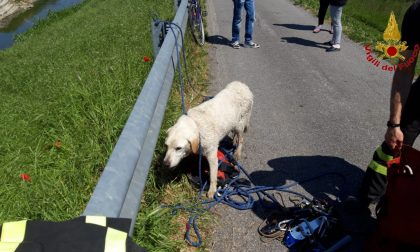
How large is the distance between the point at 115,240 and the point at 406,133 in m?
2.85

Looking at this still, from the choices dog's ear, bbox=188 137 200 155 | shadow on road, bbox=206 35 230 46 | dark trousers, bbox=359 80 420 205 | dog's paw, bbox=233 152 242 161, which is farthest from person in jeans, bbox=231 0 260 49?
dark trousers, bbox=359 80 420 205

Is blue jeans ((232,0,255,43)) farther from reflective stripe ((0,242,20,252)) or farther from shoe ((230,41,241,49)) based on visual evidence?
reflective stripe ((0,242,20,252))

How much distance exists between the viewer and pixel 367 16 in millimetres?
12625

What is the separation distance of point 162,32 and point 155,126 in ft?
6.75

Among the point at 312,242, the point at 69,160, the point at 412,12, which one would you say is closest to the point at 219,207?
the point at 312,242

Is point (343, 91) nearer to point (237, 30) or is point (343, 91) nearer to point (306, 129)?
point (306, 129)

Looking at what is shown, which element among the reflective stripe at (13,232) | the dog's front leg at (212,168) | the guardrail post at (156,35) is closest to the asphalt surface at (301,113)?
the dog's front leg at (212,168)

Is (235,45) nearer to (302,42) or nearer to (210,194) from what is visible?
(302,42)

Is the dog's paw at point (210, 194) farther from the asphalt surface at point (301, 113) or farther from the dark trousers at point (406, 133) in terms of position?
the dark trousers at point (406, 133)

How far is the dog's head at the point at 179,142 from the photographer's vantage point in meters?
3.37

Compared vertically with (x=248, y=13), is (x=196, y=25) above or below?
below

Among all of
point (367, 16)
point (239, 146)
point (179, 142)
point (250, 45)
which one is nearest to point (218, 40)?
point (250, 45)

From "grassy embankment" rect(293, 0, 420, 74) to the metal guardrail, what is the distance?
6180mm

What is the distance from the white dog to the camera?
11.1 feet
